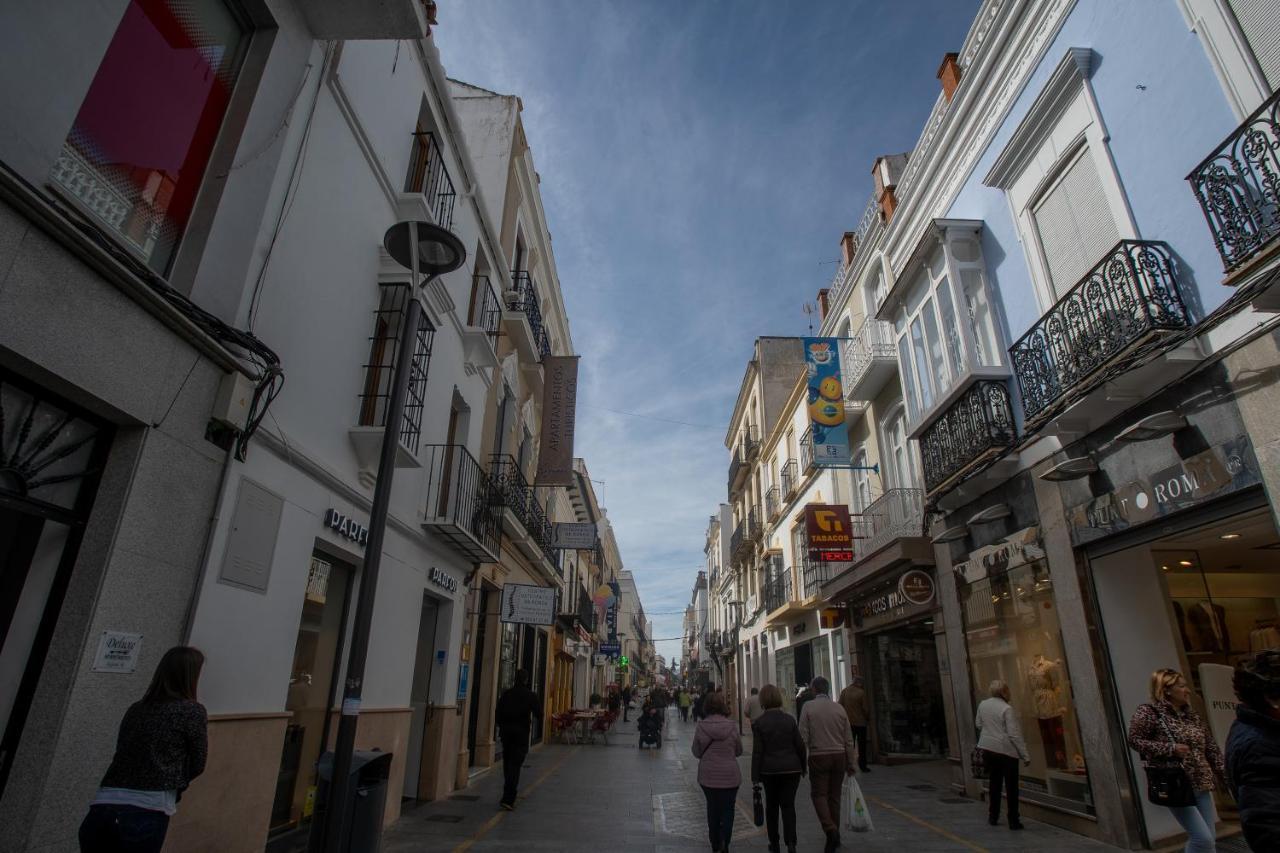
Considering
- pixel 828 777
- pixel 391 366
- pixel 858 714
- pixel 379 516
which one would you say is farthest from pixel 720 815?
pixel 858 714

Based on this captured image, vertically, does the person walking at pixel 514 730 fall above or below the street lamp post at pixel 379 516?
below

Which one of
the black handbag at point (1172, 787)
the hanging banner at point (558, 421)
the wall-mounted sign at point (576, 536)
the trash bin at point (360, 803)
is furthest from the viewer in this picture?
the wall-mounted sign at point (576, 536)

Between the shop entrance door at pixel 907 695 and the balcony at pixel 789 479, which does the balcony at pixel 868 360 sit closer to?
the shop entrance door at pixel 907 695

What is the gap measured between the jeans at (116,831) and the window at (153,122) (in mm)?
3345

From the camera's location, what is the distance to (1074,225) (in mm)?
7980

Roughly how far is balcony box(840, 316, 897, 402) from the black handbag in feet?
33.2

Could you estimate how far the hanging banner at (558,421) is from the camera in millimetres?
15445

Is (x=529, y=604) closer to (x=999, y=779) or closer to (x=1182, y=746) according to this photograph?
(x=999, y=779)

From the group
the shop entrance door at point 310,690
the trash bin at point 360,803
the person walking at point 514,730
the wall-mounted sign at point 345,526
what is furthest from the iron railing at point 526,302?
the trash bin at point 360,803

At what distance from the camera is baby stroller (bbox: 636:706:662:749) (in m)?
18.7

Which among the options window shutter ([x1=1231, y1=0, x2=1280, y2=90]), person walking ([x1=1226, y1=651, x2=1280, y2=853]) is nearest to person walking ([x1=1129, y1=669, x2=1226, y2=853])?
person walking ([x1=1226, y1=651, x2=1280, y2=853])

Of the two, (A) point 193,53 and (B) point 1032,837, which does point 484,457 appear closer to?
(A) point 193,53

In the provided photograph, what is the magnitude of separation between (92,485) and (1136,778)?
922cm

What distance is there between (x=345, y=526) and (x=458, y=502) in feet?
11.0
